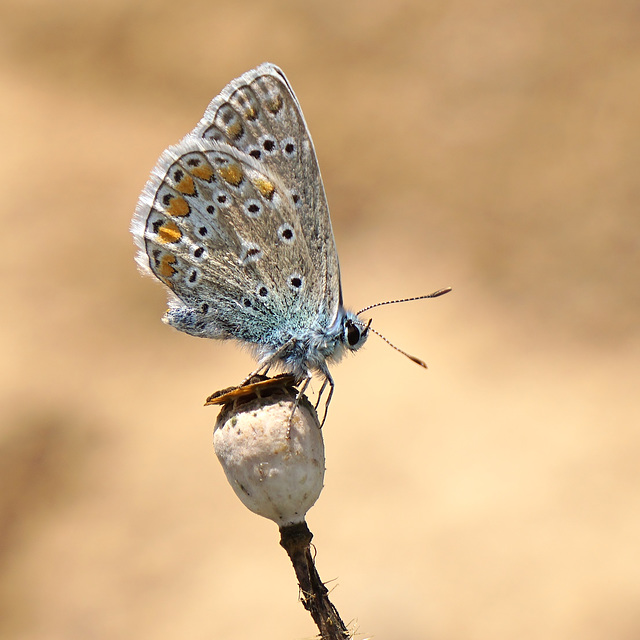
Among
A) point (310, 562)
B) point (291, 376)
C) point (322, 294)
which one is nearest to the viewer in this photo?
point (310, 562)

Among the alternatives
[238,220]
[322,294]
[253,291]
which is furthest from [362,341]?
[238,220]

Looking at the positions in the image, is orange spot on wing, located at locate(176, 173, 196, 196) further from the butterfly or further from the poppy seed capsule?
the poppy seed capsule

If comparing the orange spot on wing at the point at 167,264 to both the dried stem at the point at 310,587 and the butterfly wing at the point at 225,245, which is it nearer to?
the butterfly wing at the point at 225,245

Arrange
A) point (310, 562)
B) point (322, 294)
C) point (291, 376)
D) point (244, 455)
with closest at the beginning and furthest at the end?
point (310, 562) → point (244, 455) → point (291, 376) → point (322, 294)

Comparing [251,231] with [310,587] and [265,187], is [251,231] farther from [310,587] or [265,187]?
[310,587]

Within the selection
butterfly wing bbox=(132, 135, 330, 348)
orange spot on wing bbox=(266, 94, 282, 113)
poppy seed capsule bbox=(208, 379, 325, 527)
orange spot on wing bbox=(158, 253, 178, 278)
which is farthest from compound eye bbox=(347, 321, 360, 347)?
orange spot on wing bbox=(266, 94, 282, 113)

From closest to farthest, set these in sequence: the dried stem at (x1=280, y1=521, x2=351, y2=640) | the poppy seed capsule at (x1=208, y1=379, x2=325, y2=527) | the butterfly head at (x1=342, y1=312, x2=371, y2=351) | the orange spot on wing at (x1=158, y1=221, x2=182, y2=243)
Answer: the dried stem at (x1=280, y1=521, x2=351, y2=640) → the poppy seed capsule at (x1=208, y1=379, x2=325, y2=527) → the butterfly head at (x1=342, y1=312, x2=371, y2=351) → the orange spot on wing at (x1=158, y1=221, x2=182, y2=243)

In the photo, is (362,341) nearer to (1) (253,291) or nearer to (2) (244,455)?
(1) (253,291)
